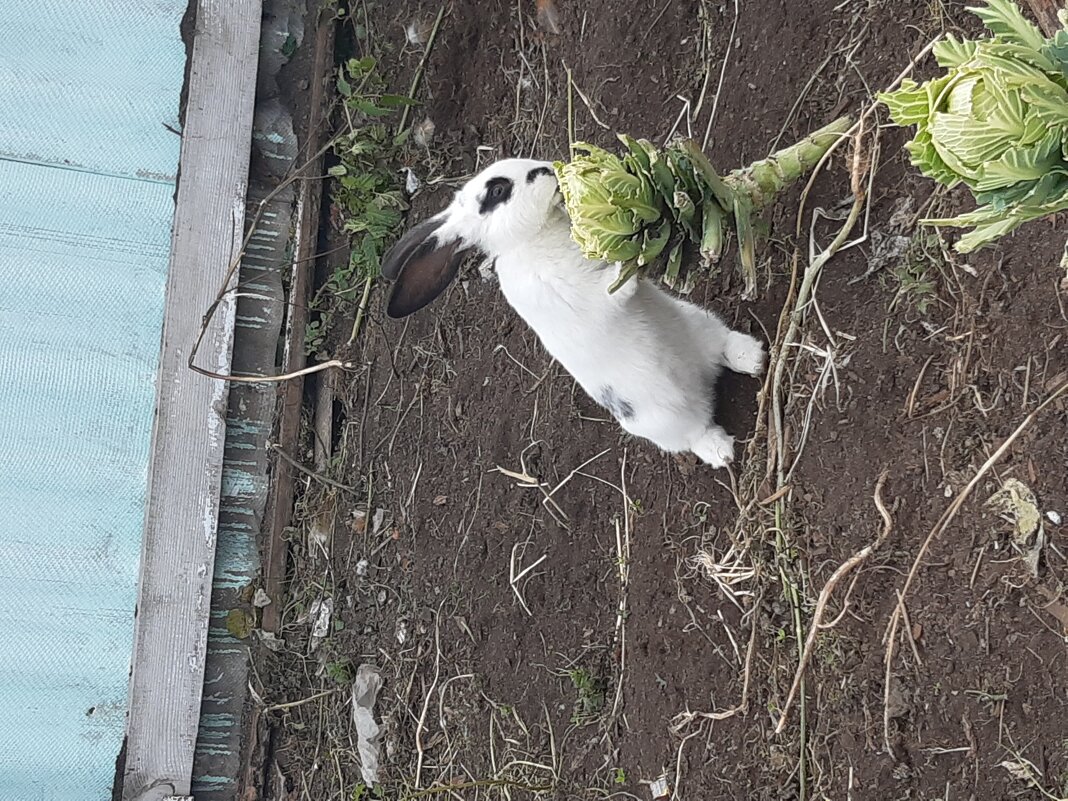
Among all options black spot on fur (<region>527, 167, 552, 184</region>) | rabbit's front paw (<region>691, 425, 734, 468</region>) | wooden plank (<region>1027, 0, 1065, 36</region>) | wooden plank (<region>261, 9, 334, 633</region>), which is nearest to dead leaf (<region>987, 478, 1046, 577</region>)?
rabbit's front paw (<region>691, 425, 734, 468</region>)

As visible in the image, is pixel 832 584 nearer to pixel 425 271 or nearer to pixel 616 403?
pixel 616 403

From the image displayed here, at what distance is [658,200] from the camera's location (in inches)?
91.4

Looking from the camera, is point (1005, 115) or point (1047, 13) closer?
point (1005, 115)

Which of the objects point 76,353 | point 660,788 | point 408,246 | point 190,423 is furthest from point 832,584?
point 76,353

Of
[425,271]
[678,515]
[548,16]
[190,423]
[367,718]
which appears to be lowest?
[367,718]

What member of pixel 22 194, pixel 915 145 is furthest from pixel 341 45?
pixel 915 145

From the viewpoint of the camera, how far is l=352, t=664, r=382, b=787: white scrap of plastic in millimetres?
4184

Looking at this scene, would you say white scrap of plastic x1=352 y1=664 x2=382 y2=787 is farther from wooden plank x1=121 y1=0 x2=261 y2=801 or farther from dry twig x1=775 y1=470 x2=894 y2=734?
dry twig x1=775 y1=470 x2=894 y2=734

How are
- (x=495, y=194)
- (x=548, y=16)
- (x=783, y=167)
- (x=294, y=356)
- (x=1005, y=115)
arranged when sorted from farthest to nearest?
(x=294, y=356) → (x=548, y=16) → (x=495, y=194) → (x=783, y=167) → (x=1005, y=115)

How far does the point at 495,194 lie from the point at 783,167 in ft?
2.78

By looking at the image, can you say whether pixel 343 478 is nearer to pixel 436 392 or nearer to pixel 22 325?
pixel 436 392

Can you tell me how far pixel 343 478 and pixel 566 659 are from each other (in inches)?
66.1

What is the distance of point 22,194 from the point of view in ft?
13.1

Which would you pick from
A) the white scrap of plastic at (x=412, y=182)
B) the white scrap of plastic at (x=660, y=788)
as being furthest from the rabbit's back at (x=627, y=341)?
the white scrap of plastic at (x=412, y=182)
